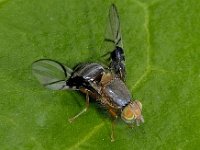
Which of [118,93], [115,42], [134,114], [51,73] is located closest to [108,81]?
[118,93]

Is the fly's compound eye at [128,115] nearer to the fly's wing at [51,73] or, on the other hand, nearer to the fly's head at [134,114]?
the fly's head at [134,114]

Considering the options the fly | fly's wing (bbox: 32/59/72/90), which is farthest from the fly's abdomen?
fly's wing (bbox: 32/59/72/90)

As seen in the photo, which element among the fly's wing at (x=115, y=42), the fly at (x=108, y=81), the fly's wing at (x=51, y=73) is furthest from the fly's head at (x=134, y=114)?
the fly's wing at (x=51, y=73)

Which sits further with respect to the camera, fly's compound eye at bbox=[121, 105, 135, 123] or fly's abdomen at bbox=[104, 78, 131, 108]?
fly's abdomen at bbox=[104, 78, 131, 108]

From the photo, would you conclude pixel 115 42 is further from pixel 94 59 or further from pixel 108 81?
pixel 108 81

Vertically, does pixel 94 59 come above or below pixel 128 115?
above

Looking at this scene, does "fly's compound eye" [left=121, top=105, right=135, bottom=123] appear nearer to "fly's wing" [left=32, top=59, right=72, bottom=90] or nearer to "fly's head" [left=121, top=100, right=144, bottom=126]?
"fly's head" [left=121, top=100, right=144, bottom=126]

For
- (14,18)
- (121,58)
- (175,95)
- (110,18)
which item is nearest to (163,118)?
(175,95)
